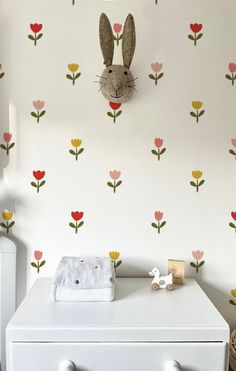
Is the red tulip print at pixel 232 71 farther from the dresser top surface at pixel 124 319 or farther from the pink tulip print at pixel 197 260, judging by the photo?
the dresser top surface at pixel 124 319

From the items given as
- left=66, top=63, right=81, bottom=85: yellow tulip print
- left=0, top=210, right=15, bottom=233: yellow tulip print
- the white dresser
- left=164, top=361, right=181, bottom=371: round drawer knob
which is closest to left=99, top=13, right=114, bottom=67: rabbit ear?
left=66, top=63, right=81, bottom=85: yellow tulip print

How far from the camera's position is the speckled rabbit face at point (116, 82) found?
1433 mm

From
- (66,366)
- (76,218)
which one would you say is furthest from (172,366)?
(76,218)

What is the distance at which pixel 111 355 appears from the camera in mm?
1146

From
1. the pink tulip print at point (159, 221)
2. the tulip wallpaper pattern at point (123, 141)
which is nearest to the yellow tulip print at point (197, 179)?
the tulip wallpaper pattern at point (123, 141)

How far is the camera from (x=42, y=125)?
154cm

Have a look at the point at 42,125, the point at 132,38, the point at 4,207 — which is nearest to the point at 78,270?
the point at 4,207

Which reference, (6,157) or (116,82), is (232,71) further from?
(6,157)

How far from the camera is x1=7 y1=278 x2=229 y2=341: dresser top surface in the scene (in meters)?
1.14

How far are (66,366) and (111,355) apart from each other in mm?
127

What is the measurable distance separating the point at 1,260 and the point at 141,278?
0.53 metres

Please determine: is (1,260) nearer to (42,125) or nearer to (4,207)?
(4,207)

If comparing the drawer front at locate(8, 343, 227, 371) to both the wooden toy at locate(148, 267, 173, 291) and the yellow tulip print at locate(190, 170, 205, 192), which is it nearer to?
the wooden toy at locate(148, 267, 173, 291)

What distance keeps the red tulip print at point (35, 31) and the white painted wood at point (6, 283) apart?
746 millimetres
